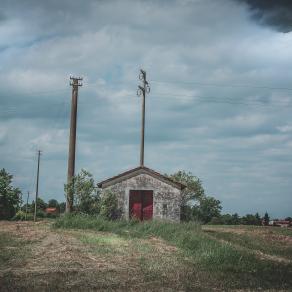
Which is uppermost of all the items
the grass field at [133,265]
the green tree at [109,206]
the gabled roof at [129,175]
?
the gabled roof at [129,175]

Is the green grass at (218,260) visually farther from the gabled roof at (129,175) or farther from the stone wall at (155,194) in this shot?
the gabled roof at (129,175)

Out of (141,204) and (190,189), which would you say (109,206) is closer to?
(141,204)

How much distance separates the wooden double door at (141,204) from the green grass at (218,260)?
5181mm

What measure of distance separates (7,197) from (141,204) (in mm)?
12547

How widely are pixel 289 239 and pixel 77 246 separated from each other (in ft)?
51.7

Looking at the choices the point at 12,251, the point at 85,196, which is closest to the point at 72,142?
the point at 85,196

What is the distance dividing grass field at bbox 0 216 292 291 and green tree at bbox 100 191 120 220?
7264 mm

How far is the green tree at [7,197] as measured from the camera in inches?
1533

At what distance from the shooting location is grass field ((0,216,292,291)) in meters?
11.7

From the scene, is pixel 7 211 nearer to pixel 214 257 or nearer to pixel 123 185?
pixel 123 185

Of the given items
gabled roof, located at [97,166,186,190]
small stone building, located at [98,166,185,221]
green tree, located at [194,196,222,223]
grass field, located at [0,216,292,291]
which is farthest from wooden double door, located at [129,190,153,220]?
green tree, located at [194,196,222,223]

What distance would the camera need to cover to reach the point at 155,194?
32.2 m

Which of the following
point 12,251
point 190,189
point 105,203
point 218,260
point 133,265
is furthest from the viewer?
point 190,189

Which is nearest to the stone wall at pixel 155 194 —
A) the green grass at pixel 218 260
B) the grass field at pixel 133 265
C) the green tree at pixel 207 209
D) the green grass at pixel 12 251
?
the green grass at pixel 218 260
